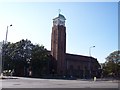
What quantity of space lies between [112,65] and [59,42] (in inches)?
1007

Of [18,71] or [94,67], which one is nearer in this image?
[18,71]

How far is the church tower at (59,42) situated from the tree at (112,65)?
2120 cm

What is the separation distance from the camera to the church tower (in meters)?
95.4

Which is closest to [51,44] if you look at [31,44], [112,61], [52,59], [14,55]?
[52,59]

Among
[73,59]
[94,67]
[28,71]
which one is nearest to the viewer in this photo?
[28,71]

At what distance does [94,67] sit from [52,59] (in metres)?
32.3

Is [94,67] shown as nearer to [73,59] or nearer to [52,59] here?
[73,59]

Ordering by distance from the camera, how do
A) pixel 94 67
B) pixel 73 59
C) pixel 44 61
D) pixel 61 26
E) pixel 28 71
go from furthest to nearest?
pixel 94 67
pixel 73 59
pixel 61 26
pixel 28 71
pixel 44 61

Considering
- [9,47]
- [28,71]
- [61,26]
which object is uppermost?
[61,26]

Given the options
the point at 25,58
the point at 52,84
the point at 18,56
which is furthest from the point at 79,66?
the point at 52,84

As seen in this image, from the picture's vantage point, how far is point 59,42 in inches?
3767

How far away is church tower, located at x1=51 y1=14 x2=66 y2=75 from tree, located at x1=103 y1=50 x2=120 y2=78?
2120cm

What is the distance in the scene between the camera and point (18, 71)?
88.3m

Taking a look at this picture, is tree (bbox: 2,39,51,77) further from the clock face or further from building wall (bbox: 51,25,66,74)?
the clock face
